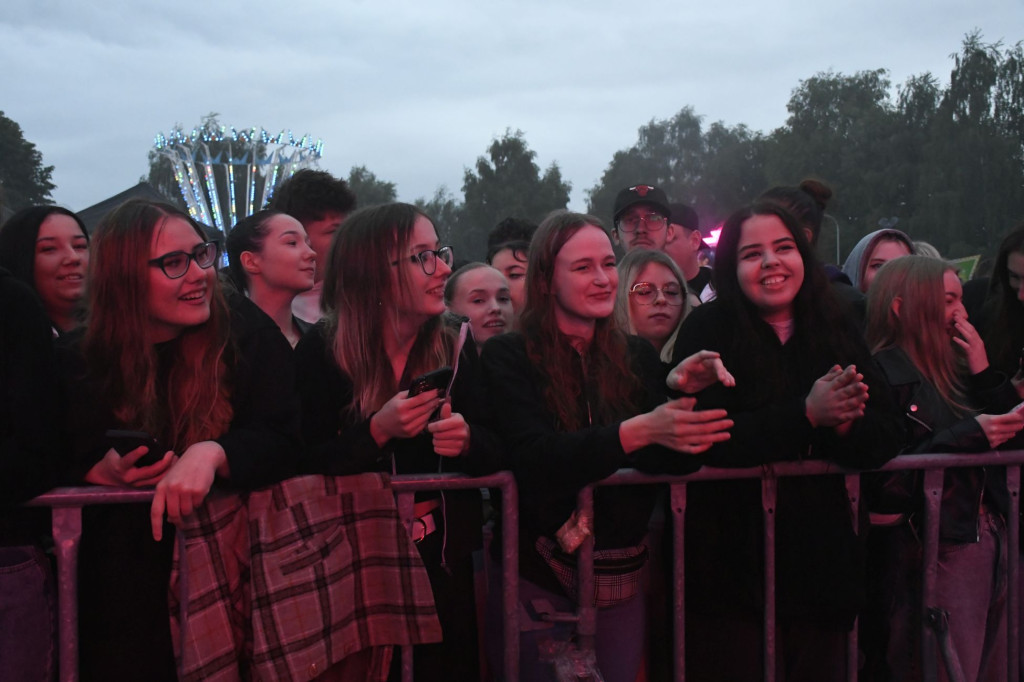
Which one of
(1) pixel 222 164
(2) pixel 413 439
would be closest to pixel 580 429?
(2) pixel 413 439

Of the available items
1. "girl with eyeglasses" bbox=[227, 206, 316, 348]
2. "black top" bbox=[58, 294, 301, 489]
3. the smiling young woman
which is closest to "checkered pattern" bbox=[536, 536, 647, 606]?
"black top" bbox=[58, 294, 301, 489]

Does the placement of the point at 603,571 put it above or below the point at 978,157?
below

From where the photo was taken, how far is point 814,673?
283cm

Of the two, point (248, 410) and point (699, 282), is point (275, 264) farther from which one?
point (699, 282)

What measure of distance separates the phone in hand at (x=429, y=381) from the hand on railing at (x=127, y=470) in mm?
729

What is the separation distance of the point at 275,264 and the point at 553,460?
200cm

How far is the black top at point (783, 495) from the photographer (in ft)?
8.98

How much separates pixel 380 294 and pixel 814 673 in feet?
6.38

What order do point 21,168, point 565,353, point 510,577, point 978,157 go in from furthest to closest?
point 978,157 < point 21,168 < point 565,353 < point 510,577

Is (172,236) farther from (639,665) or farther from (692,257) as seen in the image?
(692,257)

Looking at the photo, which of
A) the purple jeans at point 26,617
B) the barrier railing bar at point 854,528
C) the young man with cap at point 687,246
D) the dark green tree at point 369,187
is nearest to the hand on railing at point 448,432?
the purple jeans at point 26,617

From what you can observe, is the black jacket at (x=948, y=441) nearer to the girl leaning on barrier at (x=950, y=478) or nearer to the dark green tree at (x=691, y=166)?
the girl leaning on barrier at (x=950, y=478)

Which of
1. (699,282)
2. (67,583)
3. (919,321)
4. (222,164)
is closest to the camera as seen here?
(67,583)

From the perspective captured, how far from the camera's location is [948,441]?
9.85 feet
